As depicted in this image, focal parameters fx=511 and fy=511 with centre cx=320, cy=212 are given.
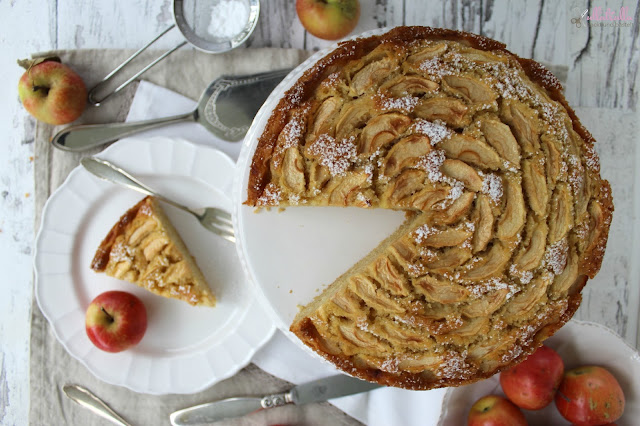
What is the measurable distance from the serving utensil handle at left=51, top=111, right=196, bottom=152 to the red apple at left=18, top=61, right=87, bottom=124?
86 millimetres

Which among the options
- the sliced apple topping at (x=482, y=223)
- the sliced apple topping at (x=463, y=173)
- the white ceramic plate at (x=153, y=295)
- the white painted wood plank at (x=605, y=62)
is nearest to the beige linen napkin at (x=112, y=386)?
the white ceramic plate at (x=153, y=295)

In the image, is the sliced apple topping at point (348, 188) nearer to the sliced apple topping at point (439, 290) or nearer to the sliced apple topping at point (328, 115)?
the sliced apple topping at point (328, 115)

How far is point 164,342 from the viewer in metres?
2.49

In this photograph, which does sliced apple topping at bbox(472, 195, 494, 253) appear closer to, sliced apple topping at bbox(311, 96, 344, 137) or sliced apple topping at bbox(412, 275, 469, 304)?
sliced apple topping at bbox(412, 275, 469, 304)

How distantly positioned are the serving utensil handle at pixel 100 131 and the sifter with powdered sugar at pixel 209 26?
15 cm

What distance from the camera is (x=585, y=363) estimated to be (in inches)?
91.2

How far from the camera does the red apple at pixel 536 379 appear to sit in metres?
2.18

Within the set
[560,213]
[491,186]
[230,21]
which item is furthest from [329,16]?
[560,213]

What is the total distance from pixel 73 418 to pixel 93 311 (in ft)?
2.04

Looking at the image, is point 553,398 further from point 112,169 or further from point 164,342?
point 112,169

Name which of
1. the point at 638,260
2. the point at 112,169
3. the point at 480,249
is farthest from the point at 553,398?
the point at 112,169

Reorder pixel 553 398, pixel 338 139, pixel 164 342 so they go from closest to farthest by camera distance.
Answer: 1. pixel 338 139
2. pixel 553 398
3. pixel 164 342

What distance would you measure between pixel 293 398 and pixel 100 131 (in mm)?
1571

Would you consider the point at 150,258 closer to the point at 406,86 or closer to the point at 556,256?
the point at 406,86
